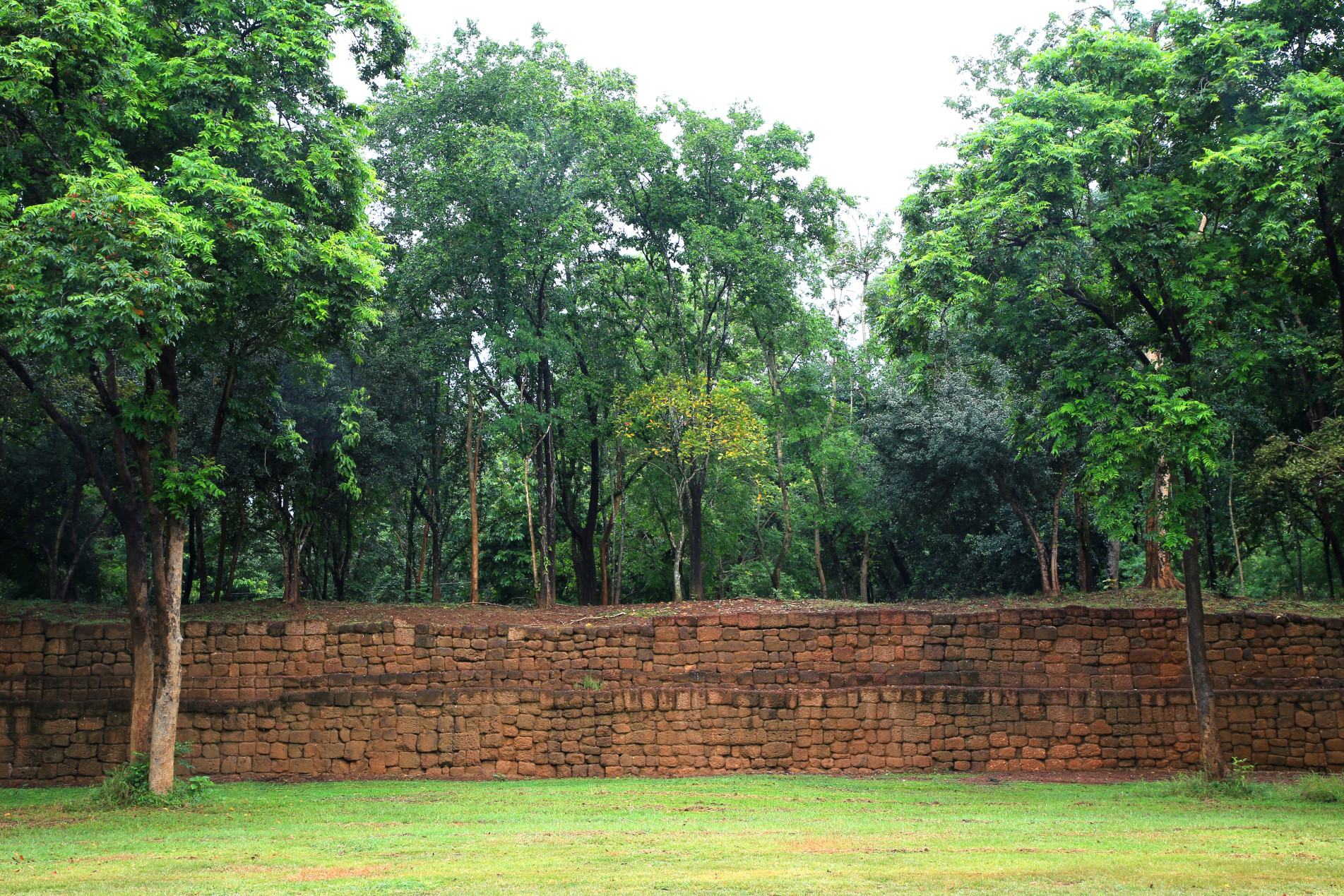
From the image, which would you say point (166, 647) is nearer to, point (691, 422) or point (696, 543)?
point (691, 422)

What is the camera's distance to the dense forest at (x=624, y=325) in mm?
12391

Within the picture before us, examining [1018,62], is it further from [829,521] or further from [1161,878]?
[1161,878]

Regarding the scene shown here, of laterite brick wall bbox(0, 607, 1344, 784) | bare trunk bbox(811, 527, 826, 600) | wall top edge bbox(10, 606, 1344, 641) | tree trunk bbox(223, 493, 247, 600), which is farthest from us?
bare trunk bbox(811, 527, 826, 600)

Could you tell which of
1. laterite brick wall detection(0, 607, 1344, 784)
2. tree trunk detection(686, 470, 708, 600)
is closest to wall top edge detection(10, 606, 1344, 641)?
laterite brick wall detection(0, 607, 1344, 784)

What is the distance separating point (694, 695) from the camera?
1619cm

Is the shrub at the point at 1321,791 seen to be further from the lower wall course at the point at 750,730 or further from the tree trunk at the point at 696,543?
the tree trunk at the point at 696,543

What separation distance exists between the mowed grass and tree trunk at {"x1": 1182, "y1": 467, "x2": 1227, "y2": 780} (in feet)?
2.37

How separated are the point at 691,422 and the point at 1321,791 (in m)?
12.8

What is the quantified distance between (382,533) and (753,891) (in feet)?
96.0

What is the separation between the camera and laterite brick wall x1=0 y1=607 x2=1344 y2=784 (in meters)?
15.7

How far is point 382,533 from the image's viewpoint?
3478cm

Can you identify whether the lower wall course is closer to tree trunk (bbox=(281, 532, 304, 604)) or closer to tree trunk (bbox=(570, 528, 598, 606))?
tree trunk (bbox=(281, 532, 304, 604))

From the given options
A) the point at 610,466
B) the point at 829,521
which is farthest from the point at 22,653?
the point at 829,521

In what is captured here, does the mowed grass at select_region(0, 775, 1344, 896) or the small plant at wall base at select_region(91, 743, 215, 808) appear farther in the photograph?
the small plant at wall base at select_region(91, 743, 215, 808)
